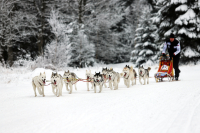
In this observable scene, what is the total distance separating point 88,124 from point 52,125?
2.31 feet

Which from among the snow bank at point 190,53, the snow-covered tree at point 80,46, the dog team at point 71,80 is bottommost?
the dog team at point 71,80

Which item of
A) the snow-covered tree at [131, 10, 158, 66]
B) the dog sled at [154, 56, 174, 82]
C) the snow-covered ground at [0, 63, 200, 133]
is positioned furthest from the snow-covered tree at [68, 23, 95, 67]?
the snow-covered ground at [0, 63, 200, 133]

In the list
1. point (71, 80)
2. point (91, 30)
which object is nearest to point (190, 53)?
point (71, 80)

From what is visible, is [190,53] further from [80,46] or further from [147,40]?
[80,46]

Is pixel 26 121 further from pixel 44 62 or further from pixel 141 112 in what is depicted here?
pixel 44 62

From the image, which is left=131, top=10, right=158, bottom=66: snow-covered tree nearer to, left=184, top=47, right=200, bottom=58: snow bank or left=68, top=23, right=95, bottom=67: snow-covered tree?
left=68, top=23, right=95, bottom=67: snow-covered tree

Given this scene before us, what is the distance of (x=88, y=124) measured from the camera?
359cm

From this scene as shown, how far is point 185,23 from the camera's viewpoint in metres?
16.4

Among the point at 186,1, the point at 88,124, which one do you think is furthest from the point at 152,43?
the point at 88,124

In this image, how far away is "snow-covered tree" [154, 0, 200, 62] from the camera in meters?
16.5

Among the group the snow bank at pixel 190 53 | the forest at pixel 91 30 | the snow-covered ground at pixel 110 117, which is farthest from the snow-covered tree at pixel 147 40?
the snow-covered ground at pixel 110 117

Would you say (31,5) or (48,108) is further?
(31,5)

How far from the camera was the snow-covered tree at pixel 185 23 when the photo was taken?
54.1 feet

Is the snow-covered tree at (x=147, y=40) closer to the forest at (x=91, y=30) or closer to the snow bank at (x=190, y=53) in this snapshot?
the forest at (x=91, y=30)
